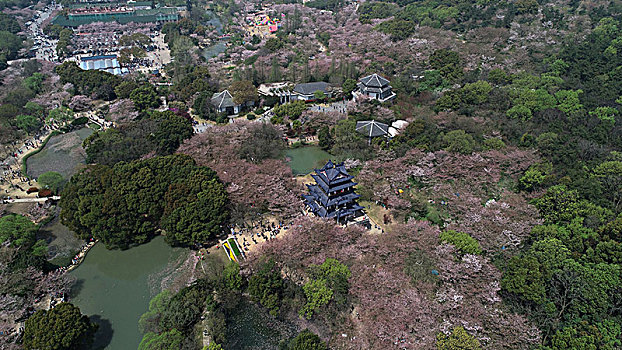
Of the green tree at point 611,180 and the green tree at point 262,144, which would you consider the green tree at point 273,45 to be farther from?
the green tree at point 611,180

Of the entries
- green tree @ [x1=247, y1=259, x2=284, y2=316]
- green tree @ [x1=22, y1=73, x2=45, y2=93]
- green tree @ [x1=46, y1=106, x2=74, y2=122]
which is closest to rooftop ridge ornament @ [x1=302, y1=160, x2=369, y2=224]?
green tree @ [x1=247, y1=259, x2=284, y2=316]

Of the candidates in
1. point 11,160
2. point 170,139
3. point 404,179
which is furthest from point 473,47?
point 11,160

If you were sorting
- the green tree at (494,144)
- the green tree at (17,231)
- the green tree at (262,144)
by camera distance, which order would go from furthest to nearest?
the green tree at (494,144) → the green tree at (262,144) → the green tree at (17,231)

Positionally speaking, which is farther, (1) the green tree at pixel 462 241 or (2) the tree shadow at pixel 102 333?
(1) the green tree at pixel 462 241

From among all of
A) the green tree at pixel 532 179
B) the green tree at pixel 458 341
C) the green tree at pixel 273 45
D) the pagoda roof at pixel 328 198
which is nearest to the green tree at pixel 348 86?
the green tree at pixel 273 45

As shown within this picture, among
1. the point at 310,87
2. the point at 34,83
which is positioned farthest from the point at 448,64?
the point at 34,83

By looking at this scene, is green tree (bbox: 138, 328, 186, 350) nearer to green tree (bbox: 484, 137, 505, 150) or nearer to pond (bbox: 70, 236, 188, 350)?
pond (bbox: 70, 236, 188, 350)
